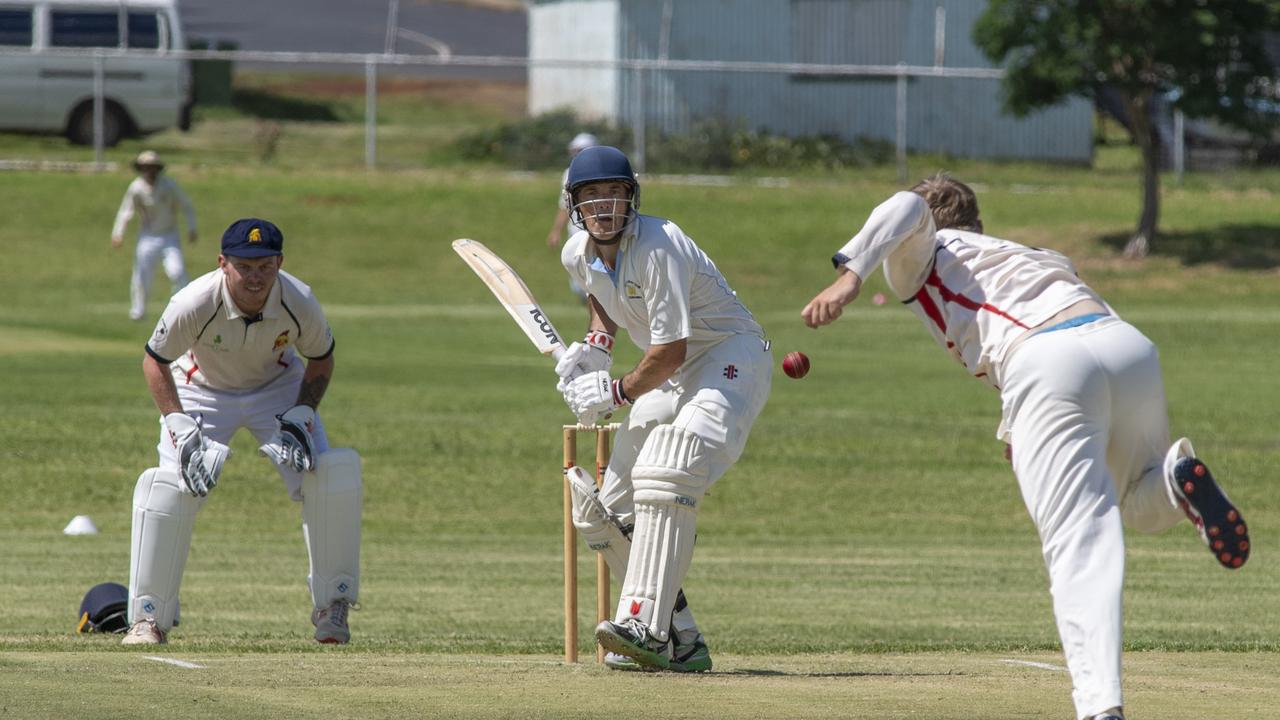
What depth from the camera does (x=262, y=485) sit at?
13.9m

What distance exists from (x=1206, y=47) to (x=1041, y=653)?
2157cm

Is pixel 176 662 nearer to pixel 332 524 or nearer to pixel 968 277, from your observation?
pixel 332 524

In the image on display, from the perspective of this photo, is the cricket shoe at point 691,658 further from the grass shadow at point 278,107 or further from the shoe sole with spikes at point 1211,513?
the grass shadow at point 278,107

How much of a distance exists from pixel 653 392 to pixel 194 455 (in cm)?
209

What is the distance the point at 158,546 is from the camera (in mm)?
7766

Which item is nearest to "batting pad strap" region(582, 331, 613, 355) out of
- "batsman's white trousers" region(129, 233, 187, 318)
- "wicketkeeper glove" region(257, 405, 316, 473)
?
"wicketkeeper glove" region(257, 405, 316, 473)

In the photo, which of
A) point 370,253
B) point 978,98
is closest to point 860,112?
A: point 978,98

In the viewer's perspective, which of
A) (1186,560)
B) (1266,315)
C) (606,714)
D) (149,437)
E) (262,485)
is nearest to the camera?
(606,714)

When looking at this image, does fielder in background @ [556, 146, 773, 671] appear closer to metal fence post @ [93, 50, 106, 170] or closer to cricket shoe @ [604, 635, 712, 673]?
cricket shoe @ [604, 635, 712, 673]

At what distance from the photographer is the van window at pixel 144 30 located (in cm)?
3094

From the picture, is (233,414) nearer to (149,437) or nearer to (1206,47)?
(149,437)

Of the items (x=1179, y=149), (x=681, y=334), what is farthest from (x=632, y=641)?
(x=1179, y=149)

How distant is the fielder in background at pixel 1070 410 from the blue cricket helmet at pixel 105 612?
410 centimetres

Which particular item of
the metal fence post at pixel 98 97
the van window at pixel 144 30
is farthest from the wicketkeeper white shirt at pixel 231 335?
the van window at pixel 144 30
